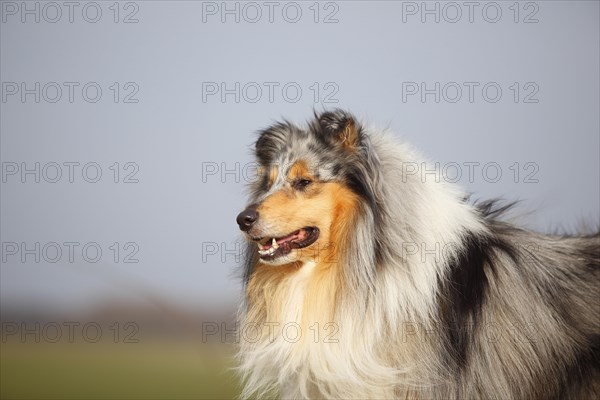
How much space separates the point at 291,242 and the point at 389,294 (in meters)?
0.70

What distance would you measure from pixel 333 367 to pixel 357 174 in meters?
1.23

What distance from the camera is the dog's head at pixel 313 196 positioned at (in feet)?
15.3

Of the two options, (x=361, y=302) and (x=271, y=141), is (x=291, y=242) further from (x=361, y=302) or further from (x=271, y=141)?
Result: (x=271, y=141)

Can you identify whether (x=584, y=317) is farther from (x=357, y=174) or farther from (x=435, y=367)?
(x=357, y=174)

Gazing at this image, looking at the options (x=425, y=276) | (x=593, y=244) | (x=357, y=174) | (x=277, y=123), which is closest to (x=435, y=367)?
(x=425, y=276)

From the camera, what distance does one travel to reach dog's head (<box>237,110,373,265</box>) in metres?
4.65

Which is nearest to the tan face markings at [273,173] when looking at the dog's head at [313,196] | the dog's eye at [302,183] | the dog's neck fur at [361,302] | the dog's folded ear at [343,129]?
the dog's head at [313,196]

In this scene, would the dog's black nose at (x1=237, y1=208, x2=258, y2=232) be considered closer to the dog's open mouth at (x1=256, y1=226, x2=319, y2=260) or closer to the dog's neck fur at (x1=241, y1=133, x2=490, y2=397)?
the dog's open mouth at (x1=256, y1=226, x2=319, y2=260)

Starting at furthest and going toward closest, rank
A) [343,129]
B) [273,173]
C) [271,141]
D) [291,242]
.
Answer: [271,141] < [273,173] < [343,129] < [291,242]

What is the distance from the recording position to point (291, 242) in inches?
185

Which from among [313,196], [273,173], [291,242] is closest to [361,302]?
[291,242]

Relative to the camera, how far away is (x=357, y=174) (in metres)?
4.75

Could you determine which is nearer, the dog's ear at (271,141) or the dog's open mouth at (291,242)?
the dog's open mouth at (291,242)

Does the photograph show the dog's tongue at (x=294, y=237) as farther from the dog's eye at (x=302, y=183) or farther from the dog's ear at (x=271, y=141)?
the dog's ear at (x=271, y=141)
